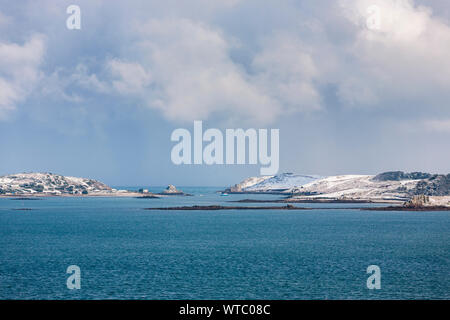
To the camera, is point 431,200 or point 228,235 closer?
point 228,235

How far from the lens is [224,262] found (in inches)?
2148

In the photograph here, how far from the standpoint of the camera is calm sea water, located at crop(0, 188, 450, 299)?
4047 cm

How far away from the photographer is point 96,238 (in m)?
77.8

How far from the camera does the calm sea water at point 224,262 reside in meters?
40.5

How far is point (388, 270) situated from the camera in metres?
50.0

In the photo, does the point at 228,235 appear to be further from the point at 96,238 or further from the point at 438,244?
the point at 438,244

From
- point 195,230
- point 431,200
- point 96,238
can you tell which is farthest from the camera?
point 431,200
